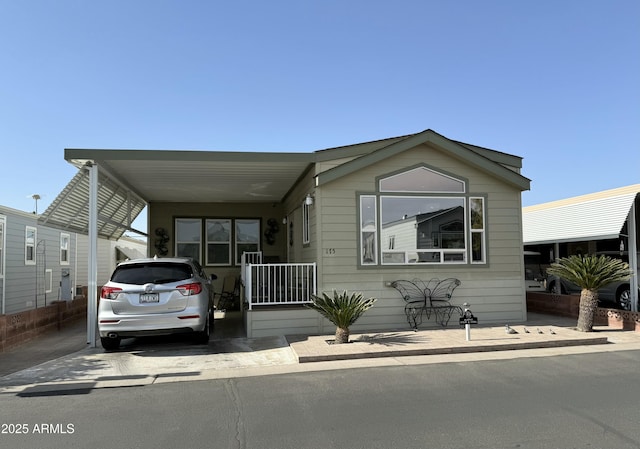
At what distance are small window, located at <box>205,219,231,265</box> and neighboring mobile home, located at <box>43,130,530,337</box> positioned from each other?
424 cm

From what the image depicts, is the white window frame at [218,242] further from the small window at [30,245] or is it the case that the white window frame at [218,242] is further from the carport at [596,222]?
the carport at [596,222]

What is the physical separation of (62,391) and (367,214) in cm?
598

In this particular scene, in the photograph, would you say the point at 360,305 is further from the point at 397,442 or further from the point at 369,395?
the point at 397,442

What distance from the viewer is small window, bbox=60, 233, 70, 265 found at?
1739 cm

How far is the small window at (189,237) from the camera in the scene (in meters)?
14.7

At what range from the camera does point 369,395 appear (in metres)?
5.14

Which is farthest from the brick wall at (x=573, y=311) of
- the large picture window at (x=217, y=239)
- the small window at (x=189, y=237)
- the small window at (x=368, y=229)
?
the small window at (x=189, y=237)

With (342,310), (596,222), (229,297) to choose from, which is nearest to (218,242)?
(229,297)

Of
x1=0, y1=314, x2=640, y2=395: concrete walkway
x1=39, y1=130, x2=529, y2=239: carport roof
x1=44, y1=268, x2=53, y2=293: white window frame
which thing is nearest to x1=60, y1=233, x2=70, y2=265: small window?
x1=44, y1=268, x2=53, y2=293: white window frame

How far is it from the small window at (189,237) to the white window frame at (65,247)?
5.69 meters

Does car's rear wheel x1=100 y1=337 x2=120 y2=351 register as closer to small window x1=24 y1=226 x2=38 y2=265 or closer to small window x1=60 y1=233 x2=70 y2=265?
small window x1=24 y1=226 x2=38 y2=265

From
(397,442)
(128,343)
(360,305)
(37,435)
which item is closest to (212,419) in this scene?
(37,435)

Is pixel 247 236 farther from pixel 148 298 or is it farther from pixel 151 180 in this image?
pixel 148 298

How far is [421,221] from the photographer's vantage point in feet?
31.7
